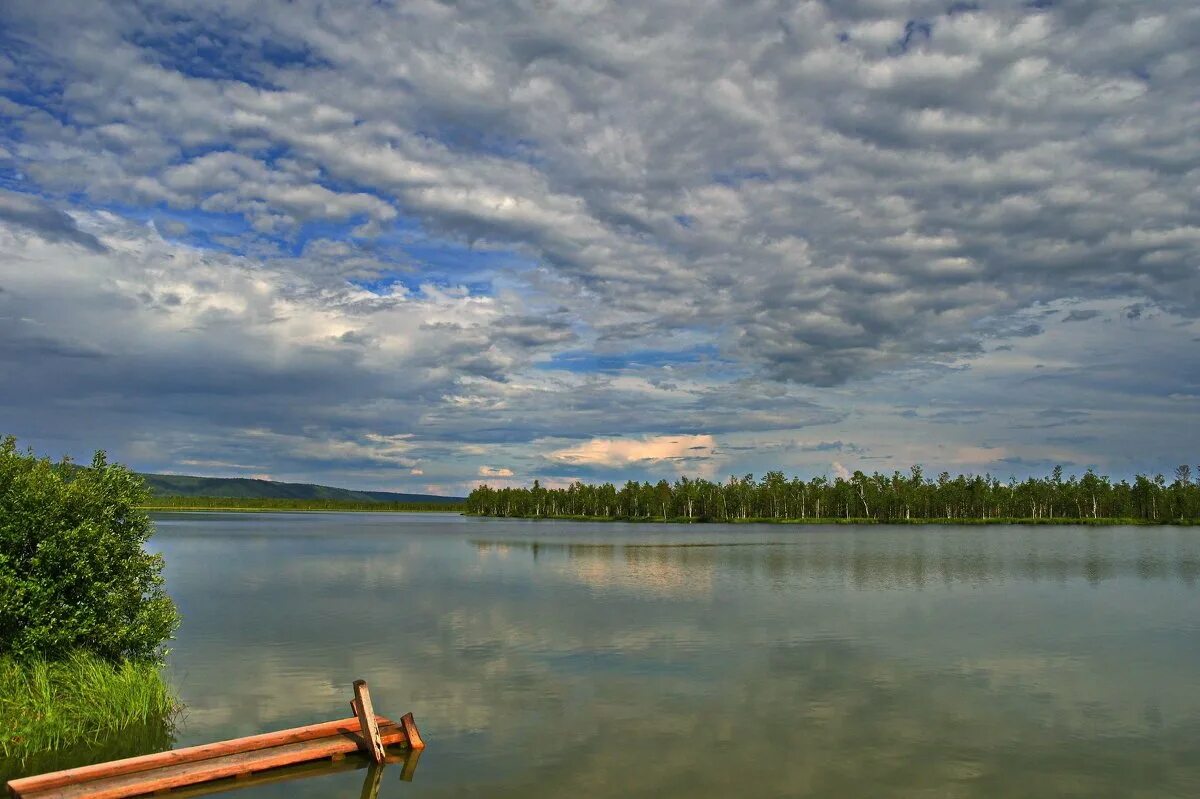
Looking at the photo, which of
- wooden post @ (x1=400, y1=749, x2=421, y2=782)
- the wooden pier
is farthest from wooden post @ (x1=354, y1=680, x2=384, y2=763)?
wooden post @ (x1=400, y1=749, x2=421, y2=782)

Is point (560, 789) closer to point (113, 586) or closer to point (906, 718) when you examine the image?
point (906, 718)

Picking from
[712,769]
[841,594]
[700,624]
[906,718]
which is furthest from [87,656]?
[841,594]

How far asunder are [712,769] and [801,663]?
48.9 ft

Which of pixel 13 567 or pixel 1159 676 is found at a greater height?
pixel 13 567

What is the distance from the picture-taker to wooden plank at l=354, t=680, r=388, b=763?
70.8ft

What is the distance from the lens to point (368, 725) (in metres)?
21.7

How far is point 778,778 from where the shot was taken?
2075 cm

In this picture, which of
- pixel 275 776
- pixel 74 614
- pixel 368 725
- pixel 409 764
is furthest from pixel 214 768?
pixel 74 614

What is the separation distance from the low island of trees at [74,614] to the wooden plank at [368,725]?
253 inches

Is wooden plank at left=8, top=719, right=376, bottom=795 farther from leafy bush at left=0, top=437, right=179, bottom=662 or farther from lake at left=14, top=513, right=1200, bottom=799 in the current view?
leafy bush at left=0, top=437, right=179, bottom=662

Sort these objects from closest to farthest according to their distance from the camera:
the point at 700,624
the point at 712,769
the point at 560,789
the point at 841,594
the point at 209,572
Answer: the point at 560,789 < the point at 712,769 < the point at 700,624 < the point at 841,594 < the point at 209,572

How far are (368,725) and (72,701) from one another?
30.2ft

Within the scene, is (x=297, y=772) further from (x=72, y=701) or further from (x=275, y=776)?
(x=72, y=701)

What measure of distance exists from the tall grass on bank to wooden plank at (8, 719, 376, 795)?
309cm
